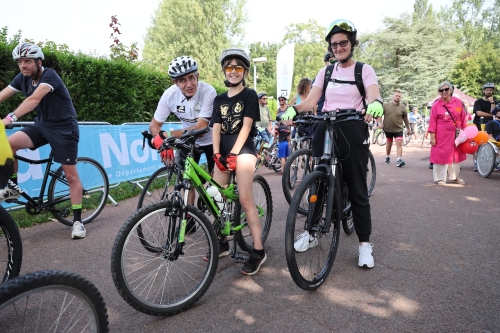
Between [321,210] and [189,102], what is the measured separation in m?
1.80

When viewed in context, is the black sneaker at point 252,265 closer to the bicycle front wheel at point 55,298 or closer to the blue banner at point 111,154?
the bicycle front wheel at point 55,298

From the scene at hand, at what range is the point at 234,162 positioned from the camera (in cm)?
292

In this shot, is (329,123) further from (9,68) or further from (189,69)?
(9,68)

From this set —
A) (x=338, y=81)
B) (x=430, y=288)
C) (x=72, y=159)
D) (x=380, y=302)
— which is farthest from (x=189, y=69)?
(x=430, y=288)

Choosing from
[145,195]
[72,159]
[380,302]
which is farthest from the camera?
[72,159]

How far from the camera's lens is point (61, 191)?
4480mm

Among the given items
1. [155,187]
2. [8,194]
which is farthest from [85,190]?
[155,187]

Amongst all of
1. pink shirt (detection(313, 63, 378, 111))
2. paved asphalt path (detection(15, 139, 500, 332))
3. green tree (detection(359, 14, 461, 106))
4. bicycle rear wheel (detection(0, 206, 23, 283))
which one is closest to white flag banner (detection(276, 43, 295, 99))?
paved asphalt path (detection(15, 139, 500, 332))

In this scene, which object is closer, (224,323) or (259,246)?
(224,323)

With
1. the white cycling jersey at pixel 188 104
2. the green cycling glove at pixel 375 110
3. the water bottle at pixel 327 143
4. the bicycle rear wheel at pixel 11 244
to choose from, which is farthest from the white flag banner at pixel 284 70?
the bicycle rear wheel at pixel 11 244

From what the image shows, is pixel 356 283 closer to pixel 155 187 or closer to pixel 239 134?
pixel 239 134

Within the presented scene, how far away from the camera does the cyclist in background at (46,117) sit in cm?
382

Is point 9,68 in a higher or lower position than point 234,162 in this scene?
higher

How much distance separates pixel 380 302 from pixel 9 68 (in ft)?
22.5
